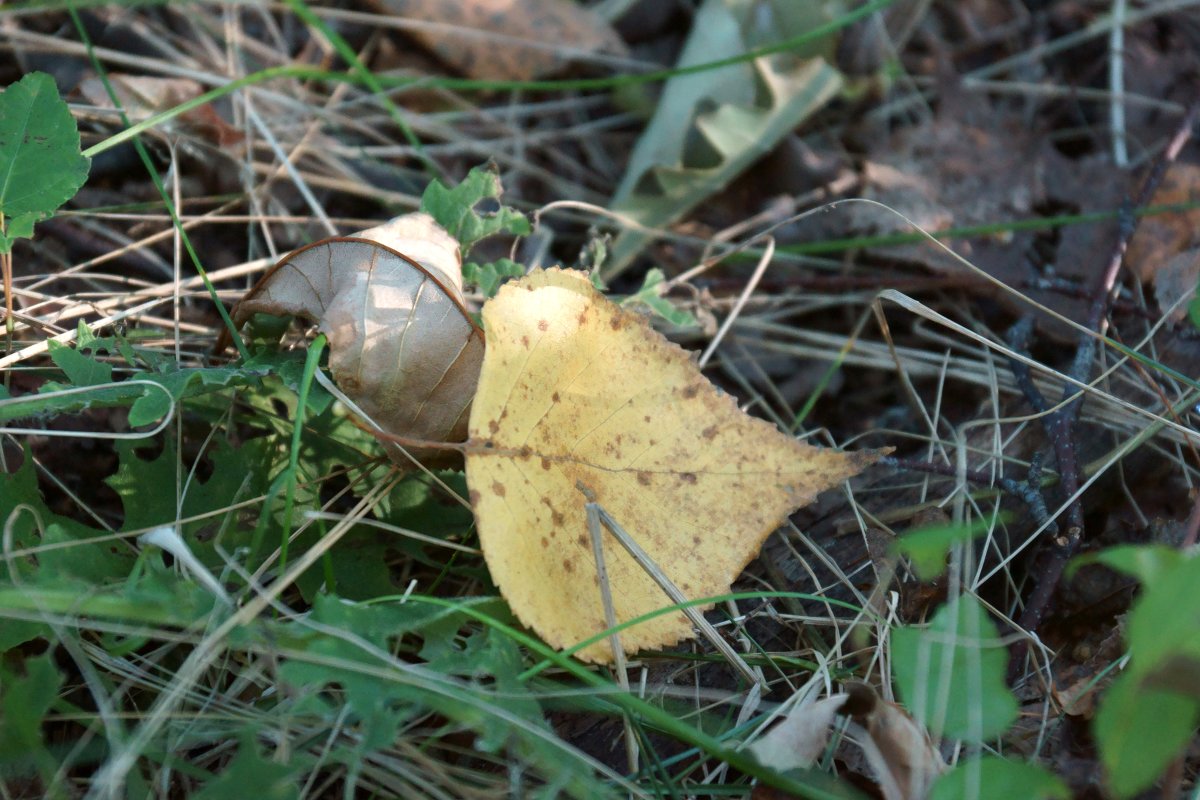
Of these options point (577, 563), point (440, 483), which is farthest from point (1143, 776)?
point (440, 483)

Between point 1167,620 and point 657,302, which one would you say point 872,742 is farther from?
point 657,302

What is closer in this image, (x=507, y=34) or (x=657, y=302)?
(x=657, y=302)

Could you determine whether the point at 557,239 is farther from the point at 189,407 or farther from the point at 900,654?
the point at 900,654

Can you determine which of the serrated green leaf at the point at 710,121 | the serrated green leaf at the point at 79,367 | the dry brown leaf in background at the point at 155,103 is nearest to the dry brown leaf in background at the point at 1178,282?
the serrated green leaf at the point at 710,121

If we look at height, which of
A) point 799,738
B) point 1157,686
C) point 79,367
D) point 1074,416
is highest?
point 1157,686

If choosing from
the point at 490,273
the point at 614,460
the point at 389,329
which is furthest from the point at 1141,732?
the point at 490,273
